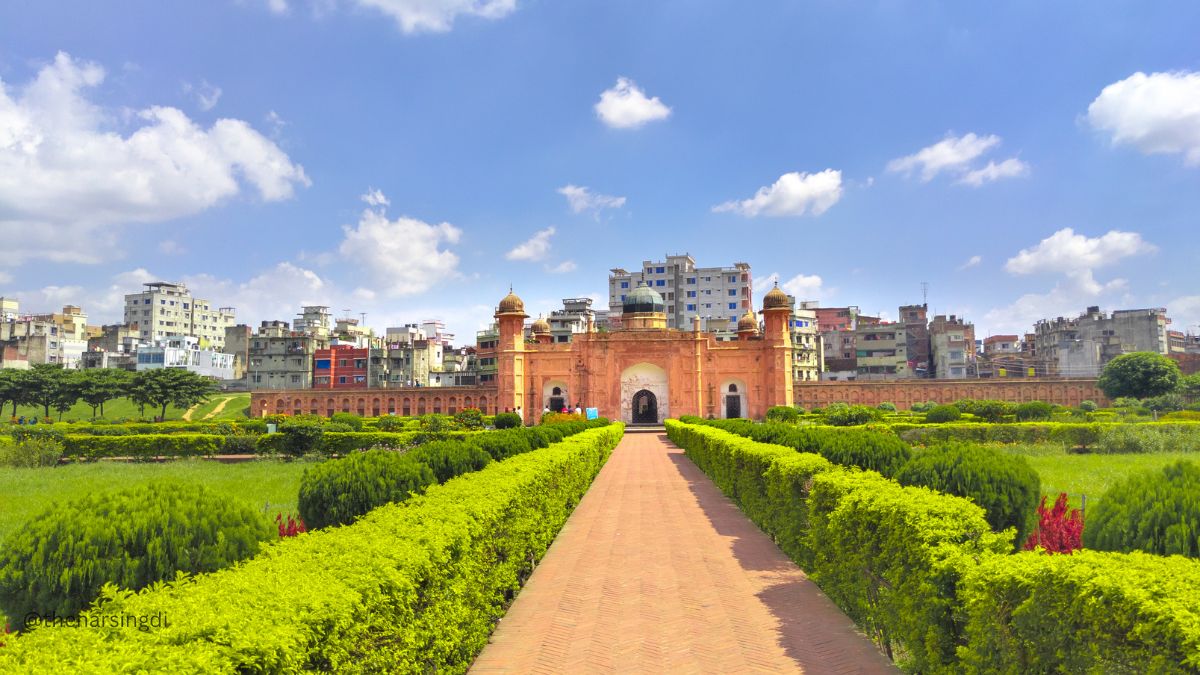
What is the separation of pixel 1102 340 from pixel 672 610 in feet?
267

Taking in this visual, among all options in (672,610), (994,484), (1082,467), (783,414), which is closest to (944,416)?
(783,414)

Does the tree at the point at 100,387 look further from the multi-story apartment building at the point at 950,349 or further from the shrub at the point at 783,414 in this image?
the multi-story apartment building at the point at 950,349

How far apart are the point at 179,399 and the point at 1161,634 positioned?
187 ft

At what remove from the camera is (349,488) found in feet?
26.6

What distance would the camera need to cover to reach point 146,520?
5062 millimetres

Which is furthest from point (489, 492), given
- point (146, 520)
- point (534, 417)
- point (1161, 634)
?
point (534, 417)

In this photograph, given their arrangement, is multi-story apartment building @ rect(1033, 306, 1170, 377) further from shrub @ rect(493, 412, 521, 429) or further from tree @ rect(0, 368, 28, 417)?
tree @ rect(0, 368, 28, 417)

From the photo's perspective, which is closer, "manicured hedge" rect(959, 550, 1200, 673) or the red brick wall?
"manicured hedge" rect(959, 550, 1200, 673)

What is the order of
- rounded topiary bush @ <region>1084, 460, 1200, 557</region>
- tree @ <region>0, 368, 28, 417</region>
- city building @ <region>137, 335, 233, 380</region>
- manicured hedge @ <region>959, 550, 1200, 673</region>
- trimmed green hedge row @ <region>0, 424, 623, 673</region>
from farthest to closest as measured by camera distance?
1. city building @ <region>137, 335, 233, 380</region>
2. tree @ <region>0, 368, 28, 417</region>
3. rounded topiary bush @ <region>1084, 460, 1200, 557</region>
4. manicured hedge @ <region>959, 550, 1200, 673</region>
5. trimmed green hedge row @ <region>0, 424, 623, 673</region>

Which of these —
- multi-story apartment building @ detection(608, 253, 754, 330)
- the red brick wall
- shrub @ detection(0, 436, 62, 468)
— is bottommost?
shrub @ detection(0, 436, 62, 468)

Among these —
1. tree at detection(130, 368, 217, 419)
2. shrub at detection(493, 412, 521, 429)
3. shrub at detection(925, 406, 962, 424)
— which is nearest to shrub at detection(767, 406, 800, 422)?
shrub at detection(925, 406, 962, 424)

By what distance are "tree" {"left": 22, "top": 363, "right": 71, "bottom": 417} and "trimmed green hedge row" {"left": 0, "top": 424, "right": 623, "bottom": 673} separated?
184 feet

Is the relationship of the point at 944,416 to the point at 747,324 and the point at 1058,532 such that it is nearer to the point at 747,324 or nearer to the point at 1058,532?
the point at 747,324

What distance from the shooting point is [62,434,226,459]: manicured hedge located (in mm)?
25766
